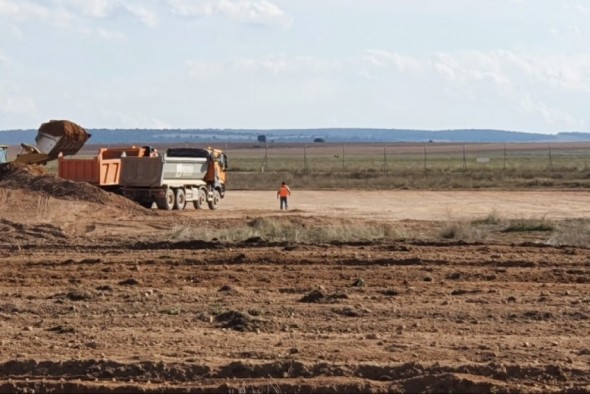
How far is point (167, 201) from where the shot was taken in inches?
1610

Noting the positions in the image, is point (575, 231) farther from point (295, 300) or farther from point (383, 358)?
point (383, 358)

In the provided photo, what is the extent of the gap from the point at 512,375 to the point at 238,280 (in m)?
8.53

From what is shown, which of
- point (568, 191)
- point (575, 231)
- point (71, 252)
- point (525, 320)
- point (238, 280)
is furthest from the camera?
point (568, 191)

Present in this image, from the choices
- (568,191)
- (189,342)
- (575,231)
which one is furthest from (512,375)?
(568,191)

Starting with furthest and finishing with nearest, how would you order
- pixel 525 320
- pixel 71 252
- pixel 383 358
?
pixel 71 252
pixel 525 320
pixel 383 358

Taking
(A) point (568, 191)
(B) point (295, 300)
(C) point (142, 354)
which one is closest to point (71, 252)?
(B) point (295, 300)

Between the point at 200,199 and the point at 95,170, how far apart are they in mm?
5110

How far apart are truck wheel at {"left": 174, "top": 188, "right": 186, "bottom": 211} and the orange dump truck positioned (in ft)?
6.84

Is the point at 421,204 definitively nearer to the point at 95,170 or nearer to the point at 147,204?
the point at 147,204

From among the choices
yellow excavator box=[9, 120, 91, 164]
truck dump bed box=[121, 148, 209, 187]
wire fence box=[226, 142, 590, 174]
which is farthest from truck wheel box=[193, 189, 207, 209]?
wire fence box=[226, 142, 590, 174]

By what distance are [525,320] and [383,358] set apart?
326 cm

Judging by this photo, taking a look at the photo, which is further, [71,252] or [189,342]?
[71,252]

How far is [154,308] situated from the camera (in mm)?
15047

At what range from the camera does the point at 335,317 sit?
14.1m
